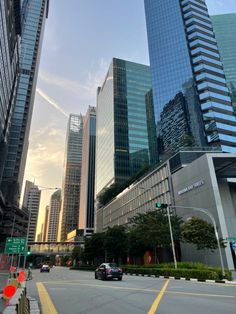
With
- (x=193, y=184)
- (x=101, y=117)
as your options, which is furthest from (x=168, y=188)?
Result: (x=101, y=117)

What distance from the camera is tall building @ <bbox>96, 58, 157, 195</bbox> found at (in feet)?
373

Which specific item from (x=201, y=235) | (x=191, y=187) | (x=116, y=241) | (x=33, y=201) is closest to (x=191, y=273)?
(x=201, y=235)

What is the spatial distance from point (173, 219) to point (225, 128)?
58961 millimetres

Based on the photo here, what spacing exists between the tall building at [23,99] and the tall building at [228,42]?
95420mm

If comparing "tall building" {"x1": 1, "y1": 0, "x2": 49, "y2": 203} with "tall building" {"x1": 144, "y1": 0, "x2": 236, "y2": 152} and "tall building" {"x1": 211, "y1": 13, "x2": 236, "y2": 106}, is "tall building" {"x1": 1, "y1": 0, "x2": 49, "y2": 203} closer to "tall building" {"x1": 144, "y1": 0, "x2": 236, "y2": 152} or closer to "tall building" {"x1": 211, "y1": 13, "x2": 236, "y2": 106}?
"tall building" {"x1": 144, "y1": 0, "x2": 236, "y2": 152}

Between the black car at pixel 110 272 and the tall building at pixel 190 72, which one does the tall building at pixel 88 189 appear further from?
the black car at pixel 110 272

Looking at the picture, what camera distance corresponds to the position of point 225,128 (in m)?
89.0

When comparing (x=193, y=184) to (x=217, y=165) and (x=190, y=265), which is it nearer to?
(x=217, y=165)

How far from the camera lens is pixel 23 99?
4968 inches

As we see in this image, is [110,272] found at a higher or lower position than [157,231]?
lower

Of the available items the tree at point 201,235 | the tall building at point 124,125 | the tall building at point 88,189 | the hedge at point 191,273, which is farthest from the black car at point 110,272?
the tall building at point 88,189

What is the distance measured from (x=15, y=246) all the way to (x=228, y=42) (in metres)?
138

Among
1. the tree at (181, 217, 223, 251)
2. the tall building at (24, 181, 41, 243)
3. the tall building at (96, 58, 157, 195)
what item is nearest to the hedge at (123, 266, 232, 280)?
the tree at (181, 217, 223, 251)

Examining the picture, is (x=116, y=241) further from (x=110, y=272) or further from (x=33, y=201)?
(x=33, y=201)
